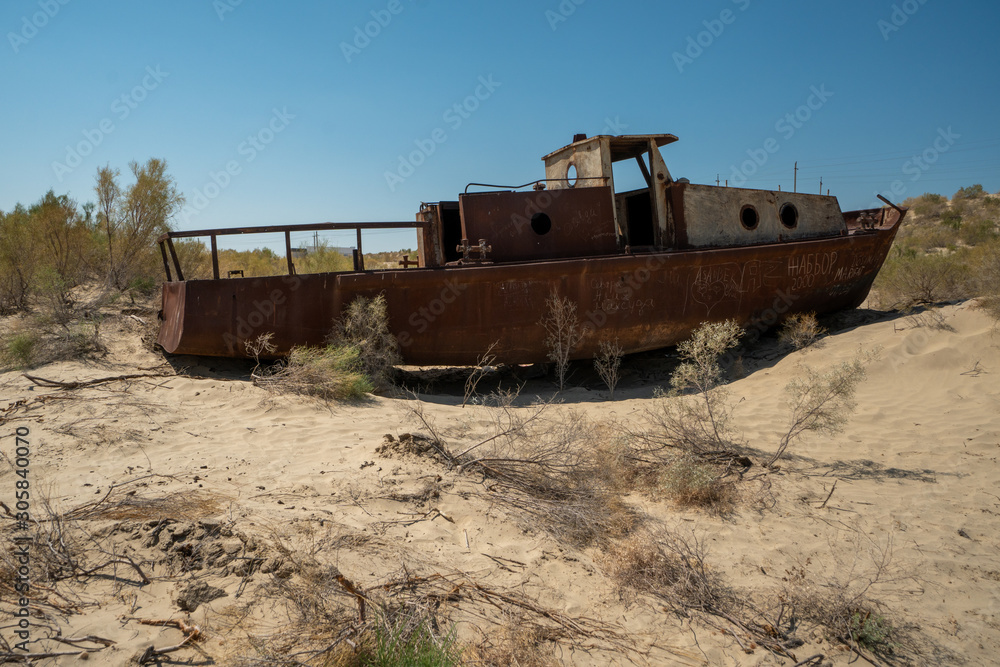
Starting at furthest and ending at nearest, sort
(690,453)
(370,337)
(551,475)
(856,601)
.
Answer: (370,337)
(690,453)
(551,475)
(856,601)

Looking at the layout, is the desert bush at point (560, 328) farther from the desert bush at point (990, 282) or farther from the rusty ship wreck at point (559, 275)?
the desert bush at point (990, 282)

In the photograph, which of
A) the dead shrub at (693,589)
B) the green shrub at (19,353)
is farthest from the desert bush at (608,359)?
the green shrub at (19,353)

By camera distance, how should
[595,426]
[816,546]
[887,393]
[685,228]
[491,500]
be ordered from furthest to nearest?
[685,228], [887,393], [595,426], [491,500], [816,546]

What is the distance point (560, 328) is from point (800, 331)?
3403 mm

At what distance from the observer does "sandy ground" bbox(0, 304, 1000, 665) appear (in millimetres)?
2318

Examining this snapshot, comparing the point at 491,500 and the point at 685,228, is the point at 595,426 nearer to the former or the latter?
the point at 491,500

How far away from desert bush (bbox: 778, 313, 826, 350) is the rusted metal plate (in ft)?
9.17

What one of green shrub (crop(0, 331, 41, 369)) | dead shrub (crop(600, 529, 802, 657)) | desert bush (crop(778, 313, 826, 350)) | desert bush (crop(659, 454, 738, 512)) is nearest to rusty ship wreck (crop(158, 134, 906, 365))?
desert bush (crop(778, 313, 826, 350))

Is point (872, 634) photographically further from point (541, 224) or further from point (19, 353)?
point (19, 353)

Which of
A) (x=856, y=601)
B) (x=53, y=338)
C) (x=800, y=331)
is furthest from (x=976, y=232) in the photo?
(x=53, y=338)

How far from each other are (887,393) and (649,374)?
254 cm

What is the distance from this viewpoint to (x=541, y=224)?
662 centimetres

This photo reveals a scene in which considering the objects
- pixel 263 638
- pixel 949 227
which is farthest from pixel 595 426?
pixel 949 227

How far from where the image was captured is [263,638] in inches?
82.4
